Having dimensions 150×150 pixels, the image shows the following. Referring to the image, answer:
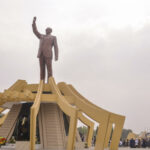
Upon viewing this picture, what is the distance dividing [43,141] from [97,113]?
14.5ft

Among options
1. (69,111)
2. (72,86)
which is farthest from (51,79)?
(69,111)

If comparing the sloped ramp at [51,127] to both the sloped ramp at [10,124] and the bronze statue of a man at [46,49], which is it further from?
the bronze statue of a man at [46,49]

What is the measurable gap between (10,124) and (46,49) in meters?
5.23

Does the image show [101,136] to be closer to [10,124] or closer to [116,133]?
[116,133]

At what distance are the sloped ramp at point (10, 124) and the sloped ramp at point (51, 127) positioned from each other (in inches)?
67.4

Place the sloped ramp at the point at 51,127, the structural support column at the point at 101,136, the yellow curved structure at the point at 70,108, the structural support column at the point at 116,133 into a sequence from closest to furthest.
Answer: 1. the structural support column at the point at 101,136
2. the yellow curved structure at the point at 70,108
3. the structural support column at the point at 116,133
4. the sloped ramp at the point at 51,127

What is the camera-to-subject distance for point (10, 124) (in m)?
14.8

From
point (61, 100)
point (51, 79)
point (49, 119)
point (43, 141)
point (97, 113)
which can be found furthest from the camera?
point (51, 79)

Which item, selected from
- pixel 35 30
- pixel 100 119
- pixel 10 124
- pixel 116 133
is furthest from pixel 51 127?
pixel 35 30

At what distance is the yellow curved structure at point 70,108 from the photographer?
9820 mm

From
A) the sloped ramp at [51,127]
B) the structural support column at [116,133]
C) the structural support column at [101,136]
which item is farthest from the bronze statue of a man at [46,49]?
the structural support column at [101,136]

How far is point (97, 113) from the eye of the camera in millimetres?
10523

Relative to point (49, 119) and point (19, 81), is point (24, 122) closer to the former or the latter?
point (49, 119)

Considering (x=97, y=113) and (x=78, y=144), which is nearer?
(x=97, y=113)
